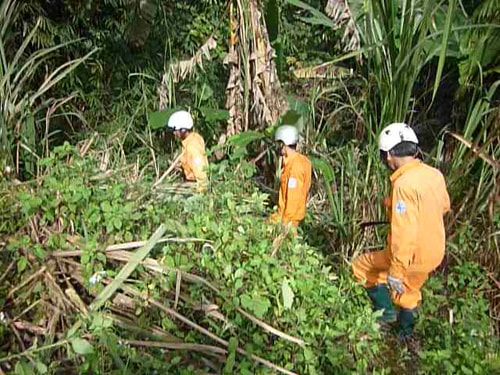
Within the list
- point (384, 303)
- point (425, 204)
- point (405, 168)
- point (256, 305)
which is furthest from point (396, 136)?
point (256, 305)

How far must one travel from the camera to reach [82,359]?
9.03 feet

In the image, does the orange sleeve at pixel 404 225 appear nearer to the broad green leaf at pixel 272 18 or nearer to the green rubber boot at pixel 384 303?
the green rubber boot at pixel 384 303

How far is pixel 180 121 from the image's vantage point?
5.33 m

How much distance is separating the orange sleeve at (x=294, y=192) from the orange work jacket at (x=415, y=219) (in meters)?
0.91

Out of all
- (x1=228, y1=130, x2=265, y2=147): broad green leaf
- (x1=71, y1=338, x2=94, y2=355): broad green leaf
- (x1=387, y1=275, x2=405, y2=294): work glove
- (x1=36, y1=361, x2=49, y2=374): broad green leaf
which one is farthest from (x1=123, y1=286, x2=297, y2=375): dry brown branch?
(x1=228, y1=130, x2=265, y2=147): broad green leaf

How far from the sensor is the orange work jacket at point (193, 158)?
5.04 metres

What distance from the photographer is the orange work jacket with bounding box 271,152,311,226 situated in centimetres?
434

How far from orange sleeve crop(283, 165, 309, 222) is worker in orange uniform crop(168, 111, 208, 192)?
2.44 feet

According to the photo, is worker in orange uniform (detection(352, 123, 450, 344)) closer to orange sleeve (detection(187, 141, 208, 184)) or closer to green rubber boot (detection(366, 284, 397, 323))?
green rubber boot (detection(366, 284, 397, 323))

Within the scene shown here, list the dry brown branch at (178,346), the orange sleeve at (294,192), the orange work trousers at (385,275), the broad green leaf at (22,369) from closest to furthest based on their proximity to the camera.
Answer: the broad green leaf at (22,369) < the dry brown branch at (178,346) < the orange work trousers at (385,275) < the orange sleeve at (294,192)

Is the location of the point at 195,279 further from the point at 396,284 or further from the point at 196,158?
the point at 196,158

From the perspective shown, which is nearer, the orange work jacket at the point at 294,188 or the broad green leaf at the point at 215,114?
the orange work jacket at the point at 294,188

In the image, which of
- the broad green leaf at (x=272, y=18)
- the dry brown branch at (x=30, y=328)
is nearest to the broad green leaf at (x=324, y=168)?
the broad green leaf at (x=272, y=18)

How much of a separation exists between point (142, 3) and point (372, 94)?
211cm
